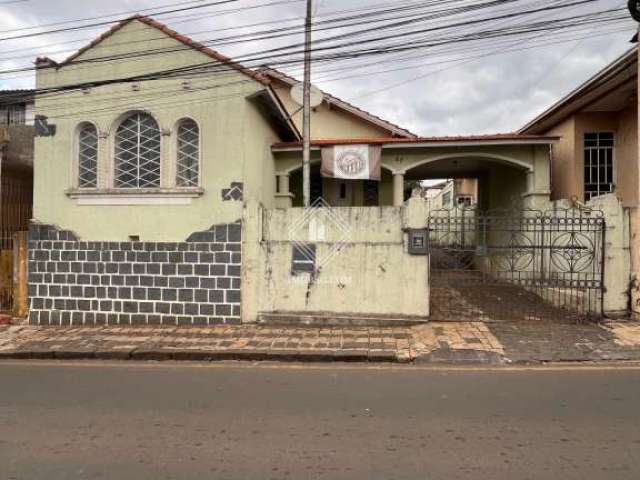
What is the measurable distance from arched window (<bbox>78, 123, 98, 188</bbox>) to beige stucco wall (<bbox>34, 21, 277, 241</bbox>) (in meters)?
0.16

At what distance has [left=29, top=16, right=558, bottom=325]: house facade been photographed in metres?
8.50

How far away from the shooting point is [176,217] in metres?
8.91

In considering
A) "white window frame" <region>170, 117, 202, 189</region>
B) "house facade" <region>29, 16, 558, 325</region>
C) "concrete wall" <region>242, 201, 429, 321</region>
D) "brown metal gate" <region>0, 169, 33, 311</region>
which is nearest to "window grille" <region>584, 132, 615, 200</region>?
"house facade" <region>29, 16, 558, 325</region>

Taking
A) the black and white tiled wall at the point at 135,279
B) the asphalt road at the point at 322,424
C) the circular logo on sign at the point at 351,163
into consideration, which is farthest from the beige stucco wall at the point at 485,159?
the asphalt road at the point at 322,424

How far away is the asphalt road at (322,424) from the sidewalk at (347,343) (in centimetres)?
62

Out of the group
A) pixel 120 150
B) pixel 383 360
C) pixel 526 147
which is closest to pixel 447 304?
pixel 383 360

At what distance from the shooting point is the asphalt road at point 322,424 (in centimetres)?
337

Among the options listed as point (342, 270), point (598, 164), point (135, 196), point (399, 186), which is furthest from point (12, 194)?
point (598, 164)

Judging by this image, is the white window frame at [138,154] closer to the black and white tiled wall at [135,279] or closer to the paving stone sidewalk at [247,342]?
the black and white tiled wall at [135,279]

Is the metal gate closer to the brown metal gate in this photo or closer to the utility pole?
the utility pole

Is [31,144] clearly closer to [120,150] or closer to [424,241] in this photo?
[120,150]

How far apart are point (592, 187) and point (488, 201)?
4.13 metres

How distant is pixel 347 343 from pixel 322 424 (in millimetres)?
3098

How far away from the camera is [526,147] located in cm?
1138
